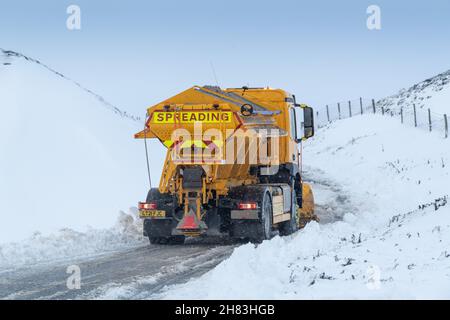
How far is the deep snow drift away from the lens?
17.7 metres

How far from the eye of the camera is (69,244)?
47.1ft

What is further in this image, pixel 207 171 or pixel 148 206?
pixel 148 206

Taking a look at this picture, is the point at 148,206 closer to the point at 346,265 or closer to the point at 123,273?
the point at 123,273

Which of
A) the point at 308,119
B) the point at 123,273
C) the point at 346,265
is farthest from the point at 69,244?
the point at 308,119

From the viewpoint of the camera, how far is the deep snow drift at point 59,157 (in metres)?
17.7

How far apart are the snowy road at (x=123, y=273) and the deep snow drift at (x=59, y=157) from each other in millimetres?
1743

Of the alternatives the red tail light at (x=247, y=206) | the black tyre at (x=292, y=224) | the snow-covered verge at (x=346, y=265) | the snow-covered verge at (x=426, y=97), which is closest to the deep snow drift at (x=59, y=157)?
the red tail light at (x=247, y=206)

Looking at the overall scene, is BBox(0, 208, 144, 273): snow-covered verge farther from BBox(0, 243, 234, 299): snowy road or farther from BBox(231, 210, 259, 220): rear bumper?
BBox(231, 210, 259, 220): rear bumper

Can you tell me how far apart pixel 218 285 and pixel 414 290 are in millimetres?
2338

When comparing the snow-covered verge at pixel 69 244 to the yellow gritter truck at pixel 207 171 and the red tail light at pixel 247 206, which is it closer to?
the yellow gritter truck at pixel 207 171

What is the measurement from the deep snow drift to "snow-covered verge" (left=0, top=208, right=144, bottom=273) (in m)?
0.20

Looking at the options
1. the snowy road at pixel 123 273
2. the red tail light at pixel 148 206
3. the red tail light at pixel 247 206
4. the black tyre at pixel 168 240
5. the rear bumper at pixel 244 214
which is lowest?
the snowy road at pixel 123 273

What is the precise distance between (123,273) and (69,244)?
373 cm

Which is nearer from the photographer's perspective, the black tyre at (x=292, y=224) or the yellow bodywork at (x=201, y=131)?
the yellow bodywork at (x=201, y=131)
